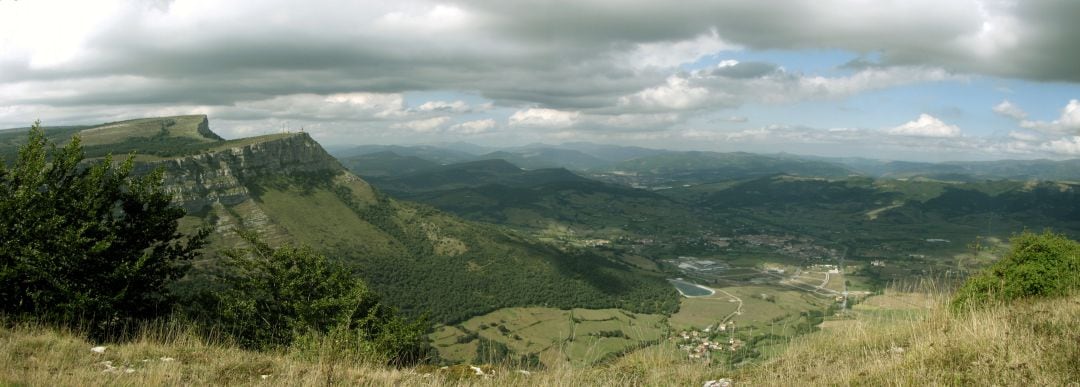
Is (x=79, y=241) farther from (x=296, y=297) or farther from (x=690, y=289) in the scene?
(x=690, y=289)

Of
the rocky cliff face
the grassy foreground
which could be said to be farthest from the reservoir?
the grassy foreground

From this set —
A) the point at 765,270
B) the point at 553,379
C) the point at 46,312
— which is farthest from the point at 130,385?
the point at 765,270

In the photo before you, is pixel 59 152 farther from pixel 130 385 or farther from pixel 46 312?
pixel 130 385

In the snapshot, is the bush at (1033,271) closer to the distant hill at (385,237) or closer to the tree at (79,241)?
the tree at (79,241)

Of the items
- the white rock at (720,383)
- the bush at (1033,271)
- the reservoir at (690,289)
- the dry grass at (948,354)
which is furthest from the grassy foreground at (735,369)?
the reservoir at (690,289)

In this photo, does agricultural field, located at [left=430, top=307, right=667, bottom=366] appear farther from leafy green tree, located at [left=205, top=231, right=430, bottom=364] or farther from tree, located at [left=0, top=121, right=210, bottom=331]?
tree, located at [left=0, top=121, right=210, bottom=331]

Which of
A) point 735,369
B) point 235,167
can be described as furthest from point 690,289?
point 735,369
